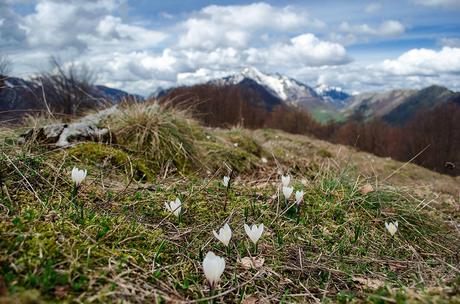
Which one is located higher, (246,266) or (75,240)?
(75,240)

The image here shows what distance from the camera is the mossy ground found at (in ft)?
5.14

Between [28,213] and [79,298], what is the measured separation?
851 millimetres

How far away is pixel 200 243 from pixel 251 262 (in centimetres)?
34

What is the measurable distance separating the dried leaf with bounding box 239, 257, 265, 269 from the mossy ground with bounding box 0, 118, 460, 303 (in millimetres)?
22

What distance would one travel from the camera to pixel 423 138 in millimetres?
78500

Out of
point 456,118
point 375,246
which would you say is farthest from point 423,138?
point 375,246

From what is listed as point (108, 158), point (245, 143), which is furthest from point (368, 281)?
point (245, 143)

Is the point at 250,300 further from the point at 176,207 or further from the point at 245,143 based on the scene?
the point at 245,143

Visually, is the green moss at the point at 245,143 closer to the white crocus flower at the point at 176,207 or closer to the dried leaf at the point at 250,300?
the white crocus flower at the point at 176,207

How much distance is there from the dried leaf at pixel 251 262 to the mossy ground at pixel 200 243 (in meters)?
0.02

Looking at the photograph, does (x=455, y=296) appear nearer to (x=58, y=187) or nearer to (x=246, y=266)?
(x=246, y=266)

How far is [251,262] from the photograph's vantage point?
2283 millimetres

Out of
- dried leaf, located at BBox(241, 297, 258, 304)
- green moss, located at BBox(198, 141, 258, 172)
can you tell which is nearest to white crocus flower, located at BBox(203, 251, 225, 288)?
dried leaf, located at BBox(241, 297, 258, 304)

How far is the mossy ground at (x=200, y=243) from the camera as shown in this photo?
1.57 metres
